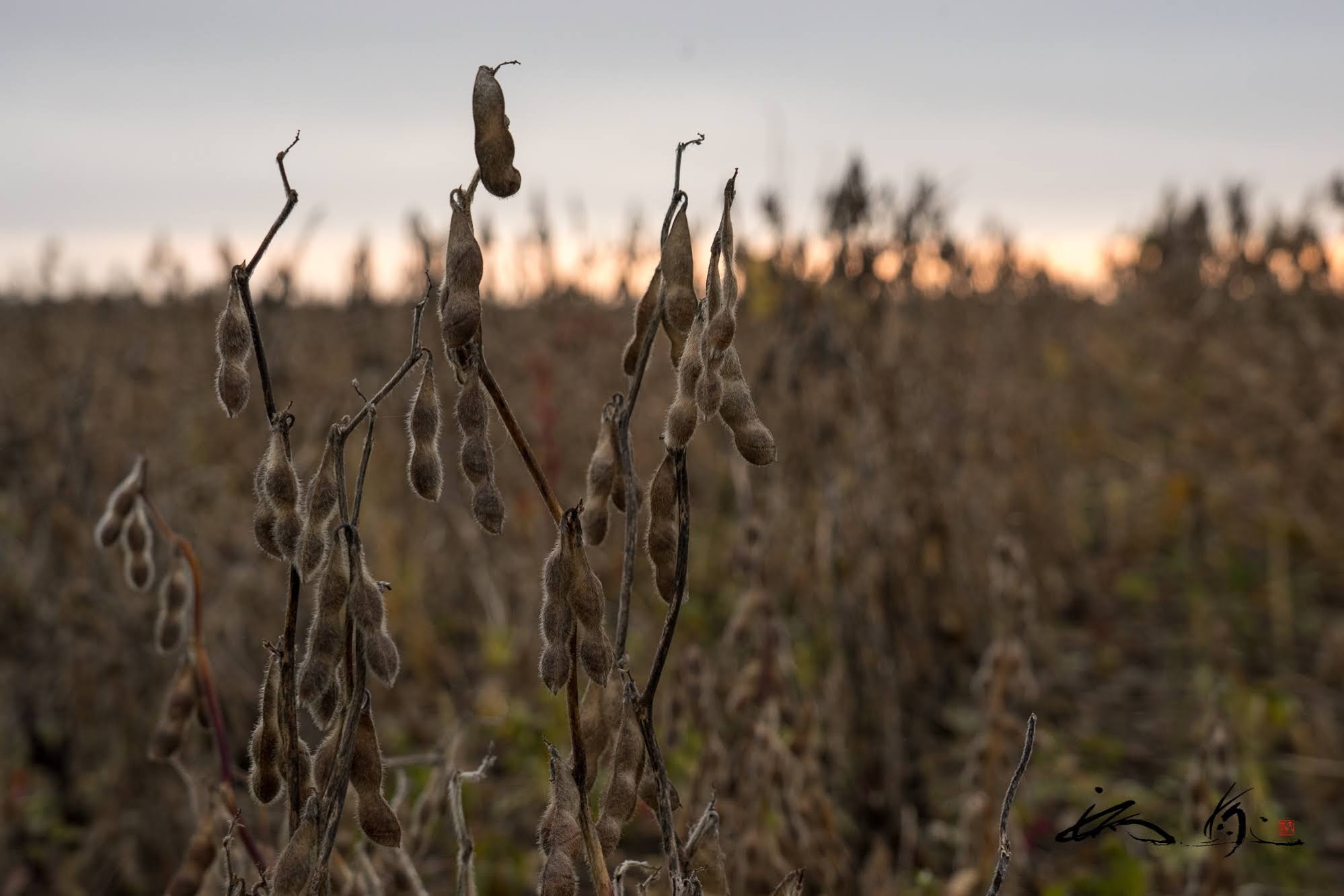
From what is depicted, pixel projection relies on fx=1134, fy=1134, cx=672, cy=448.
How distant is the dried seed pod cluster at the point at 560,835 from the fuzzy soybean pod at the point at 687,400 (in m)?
0.34

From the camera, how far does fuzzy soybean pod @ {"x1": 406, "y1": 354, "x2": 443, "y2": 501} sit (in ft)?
3.93

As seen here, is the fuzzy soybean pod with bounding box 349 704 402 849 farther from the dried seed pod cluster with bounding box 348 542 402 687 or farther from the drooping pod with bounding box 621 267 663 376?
the drooping pod with bounding box 621 267 663 376

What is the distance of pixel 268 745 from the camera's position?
3.98 feet

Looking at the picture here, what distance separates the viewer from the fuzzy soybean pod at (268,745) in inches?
47.6

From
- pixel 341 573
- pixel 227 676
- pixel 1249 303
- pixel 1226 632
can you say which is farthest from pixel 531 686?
pixel 1249 303

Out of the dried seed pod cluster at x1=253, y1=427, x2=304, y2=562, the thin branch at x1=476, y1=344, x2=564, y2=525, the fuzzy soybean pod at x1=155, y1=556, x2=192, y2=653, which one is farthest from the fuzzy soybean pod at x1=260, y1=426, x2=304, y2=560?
the fuzzy soybean pod at x1=155, y1=556, x2=192, y2=653

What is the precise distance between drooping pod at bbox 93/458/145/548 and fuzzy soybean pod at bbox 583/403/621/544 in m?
0.81

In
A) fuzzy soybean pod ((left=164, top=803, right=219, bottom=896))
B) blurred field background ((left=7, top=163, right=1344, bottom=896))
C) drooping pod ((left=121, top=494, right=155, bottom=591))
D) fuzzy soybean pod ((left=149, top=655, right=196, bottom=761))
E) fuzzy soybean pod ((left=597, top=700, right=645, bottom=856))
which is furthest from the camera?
blurred field background ((left=7, top=163, right=1344, bottom=896))

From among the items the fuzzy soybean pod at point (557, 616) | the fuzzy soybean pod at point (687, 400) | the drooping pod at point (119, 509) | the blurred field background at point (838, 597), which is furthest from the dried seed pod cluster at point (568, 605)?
the drooping pod at point (119, 509)

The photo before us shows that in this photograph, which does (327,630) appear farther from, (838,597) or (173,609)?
(838,597)

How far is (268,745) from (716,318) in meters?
0.66

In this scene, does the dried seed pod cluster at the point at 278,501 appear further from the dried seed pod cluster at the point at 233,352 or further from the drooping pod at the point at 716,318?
the drooping pod at the point at 716,318

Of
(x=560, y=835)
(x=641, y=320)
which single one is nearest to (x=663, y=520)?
(x=641, y=320)
